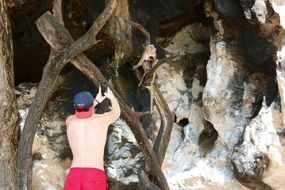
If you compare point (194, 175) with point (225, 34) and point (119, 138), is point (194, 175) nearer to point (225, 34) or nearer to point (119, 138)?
point (119, 138)

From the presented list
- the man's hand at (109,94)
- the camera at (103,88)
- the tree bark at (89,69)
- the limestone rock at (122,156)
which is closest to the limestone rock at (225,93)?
the limestone rock at (122,156)

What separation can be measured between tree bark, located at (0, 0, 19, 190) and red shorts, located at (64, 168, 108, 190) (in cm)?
54

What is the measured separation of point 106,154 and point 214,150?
3.34 feet

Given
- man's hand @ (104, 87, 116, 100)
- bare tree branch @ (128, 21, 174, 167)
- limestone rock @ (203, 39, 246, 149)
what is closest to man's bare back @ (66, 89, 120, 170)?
man's hand @ (104, 87, 116, 100)

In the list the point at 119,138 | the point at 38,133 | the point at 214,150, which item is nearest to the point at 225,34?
the point at 214,150

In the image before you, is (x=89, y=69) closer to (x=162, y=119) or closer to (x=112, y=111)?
(x=112, y=111)

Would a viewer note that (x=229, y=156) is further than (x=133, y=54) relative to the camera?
No

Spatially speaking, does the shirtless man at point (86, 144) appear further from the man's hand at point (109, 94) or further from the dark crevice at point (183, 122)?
the dark crevice at point (183, 122)

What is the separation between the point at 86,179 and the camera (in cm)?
316

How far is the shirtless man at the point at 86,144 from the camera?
3186 mm

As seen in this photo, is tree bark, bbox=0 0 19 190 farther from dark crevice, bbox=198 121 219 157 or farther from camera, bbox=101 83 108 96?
dark crevice, bbox=198 121 219 157

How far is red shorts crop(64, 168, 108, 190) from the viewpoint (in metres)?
3.15

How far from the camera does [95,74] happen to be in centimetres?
373

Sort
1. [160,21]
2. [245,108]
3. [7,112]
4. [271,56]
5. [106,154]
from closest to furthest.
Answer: [7,112], [271,56], [245,108], [106,154], [160,21]
